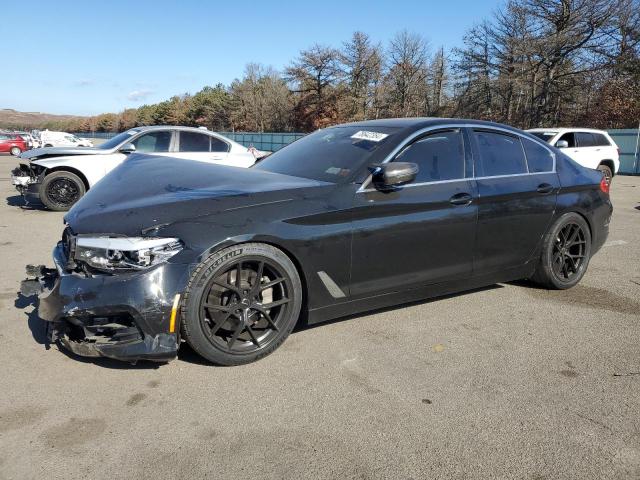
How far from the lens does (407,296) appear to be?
12.5 feet

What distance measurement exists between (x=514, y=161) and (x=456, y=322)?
1529 millimetres

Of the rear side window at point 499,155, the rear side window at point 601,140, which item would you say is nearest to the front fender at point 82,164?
the rear side window at point 499,155

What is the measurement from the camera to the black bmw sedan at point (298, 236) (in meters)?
2.87

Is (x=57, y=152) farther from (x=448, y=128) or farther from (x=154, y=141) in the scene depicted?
(x=448, y=128)

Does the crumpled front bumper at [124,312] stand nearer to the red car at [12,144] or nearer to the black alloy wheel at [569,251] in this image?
the black alloy wheel at [569,251]

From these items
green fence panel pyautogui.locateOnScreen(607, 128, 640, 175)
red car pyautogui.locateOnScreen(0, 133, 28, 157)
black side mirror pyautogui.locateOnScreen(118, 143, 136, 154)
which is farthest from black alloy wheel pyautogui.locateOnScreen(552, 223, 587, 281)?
red car pyautogui.locateOnScreen(0, 133, 28, 157)

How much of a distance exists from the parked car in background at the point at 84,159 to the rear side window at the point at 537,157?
5.82m

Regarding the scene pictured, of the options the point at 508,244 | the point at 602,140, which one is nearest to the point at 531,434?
the point at 508,244

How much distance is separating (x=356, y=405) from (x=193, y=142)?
26.7 ft

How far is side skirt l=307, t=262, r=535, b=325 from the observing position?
11.3 ft

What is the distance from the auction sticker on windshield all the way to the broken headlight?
1743 millimetres

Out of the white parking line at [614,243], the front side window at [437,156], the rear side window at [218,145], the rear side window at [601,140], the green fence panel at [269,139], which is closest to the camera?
the front side window at [437,156]

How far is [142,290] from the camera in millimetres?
2797

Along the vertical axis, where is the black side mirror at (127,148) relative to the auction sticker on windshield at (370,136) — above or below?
above
